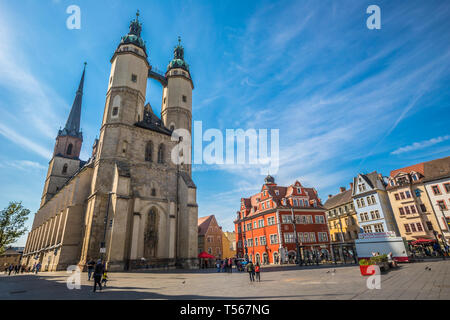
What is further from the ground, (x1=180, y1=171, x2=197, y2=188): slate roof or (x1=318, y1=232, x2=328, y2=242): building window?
(x1=180, y1=171, x2=197, y2=188): slate roof

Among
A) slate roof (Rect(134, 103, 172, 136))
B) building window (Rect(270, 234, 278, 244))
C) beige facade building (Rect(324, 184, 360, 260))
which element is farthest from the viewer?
beige facade building (Rect(324, 184, 360, 260))

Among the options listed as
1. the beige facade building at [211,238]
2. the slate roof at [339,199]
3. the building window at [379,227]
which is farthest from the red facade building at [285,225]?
the beige facade building at [211,238]

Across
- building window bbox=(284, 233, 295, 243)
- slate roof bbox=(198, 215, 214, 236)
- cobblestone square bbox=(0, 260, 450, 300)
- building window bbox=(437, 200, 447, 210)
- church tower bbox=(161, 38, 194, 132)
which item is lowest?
cobblestone square bbox=(0, 260, 450, 300)

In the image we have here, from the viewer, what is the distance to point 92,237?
2112 centimetres

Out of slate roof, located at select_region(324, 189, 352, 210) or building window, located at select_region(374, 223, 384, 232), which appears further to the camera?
slate roof, located at select_region(324, 189, 352, 210)

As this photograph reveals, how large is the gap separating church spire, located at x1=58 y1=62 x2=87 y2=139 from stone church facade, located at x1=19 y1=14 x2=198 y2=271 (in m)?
29.6

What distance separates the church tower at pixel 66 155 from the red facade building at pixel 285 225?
45.3 m

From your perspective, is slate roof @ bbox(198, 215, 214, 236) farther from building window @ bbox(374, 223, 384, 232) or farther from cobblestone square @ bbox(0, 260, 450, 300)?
cobblestone square @ bbox(0, 260, 450, 300)

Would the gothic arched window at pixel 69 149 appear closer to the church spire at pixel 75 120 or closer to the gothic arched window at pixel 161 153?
the church spire at pixel 75 120

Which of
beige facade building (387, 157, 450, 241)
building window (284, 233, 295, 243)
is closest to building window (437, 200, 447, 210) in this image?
beige facade building (387, 157, 450, 241)

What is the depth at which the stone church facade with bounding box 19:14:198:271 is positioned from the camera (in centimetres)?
2158

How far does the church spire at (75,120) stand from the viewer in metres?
56.2

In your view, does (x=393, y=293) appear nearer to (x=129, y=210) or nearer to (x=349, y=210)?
(x=129, y=210)
